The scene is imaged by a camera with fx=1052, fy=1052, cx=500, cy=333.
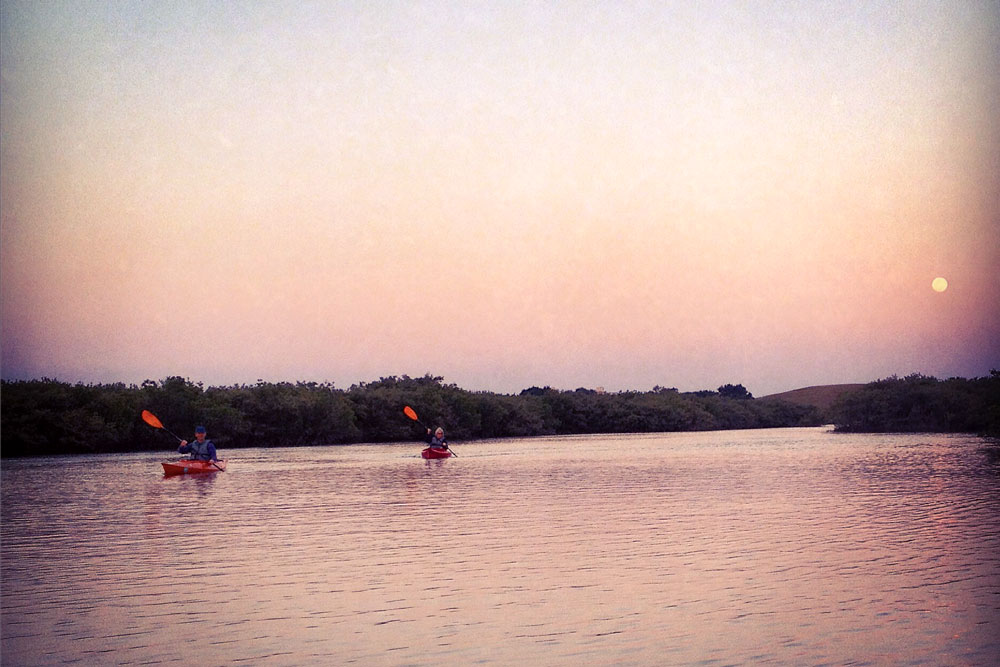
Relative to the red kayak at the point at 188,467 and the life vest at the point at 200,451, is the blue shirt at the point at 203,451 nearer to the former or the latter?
the life vest at the point at 200,451

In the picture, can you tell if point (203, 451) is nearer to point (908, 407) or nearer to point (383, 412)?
point (383, 412)

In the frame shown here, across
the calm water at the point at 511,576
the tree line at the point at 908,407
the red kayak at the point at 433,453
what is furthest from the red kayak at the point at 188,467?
the tree line at the point at 908,407

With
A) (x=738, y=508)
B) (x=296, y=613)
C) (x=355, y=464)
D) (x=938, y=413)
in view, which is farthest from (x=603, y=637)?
(x=938, y=413)

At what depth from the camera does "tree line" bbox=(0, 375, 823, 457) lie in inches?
1689

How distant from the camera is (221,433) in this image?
173 feet

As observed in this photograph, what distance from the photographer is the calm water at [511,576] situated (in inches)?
291

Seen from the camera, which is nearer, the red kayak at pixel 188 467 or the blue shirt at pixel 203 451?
the red kayak at pixel 188 467

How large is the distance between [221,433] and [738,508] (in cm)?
4013

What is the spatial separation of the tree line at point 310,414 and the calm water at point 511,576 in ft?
74.7

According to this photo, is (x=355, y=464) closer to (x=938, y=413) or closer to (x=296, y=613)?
(x=296, y=613)

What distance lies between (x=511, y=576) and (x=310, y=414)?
49228 millimetres

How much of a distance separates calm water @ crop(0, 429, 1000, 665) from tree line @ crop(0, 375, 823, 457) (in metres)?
22.8

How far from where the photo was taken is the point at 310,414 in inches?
2296

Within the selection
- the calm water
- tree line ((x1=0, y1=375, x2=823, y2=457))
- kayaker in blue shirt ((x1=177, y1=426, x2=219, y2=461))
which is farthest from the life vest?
tree line ((x1=0, y1=375, x2=823, y2=457))
